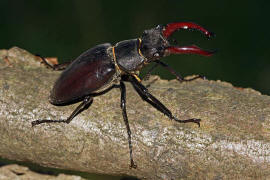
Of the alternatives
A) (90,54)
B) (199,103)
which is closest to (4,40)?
(90,54)

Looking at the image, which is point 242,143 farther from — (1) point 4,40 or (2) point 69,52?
(1) point 4,40

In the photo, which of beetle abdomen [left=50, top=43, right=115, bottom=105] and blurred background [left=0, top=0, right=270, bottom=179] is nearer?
beetle abdomen [left=50, top=43, right=115, bottom=105]

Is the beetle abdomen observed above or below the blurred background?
below

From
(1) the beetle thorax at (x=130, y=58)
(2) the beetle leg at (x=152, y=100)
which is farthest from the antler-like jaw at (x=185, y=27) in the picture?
(2) the beetle leg at (x=152, y=100)

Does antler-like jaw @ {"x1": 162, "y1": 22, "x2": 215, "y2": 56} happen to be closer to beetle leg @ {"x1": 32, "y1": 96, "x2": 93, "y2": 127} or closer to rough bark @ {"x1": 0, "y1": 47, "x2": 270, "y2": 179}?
rough bark @ {"x1": 0, "y1": 47, "x2": 270, "y2": 179}

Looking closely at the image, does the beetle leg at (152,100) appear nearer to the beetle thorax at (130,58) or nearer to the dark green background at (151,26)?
the beetle thorax at (130,58)

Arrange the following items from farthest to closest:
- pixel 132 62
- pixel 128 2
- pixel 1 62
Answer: pixel 128 2, pixel 132 62, pixel 1 62

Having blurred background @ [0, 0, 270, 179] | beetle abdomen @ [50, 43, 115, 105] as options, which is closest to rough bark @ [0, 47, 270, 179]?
beetle abdomen @ [50, 43, 115, 105]
